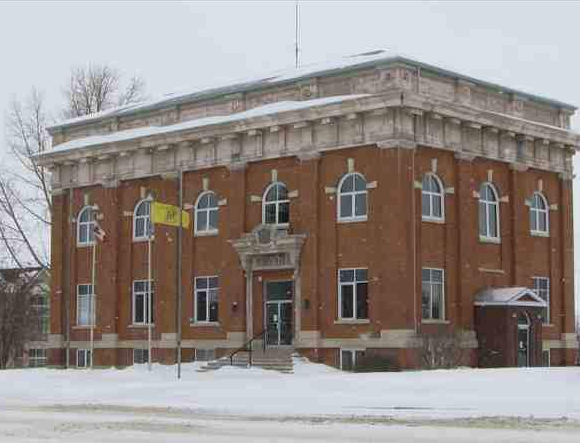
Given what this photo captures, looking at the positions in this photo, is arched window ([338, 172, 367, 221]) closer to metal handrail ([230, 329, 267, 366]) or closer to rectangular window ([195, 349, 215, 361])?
metal handrail ([230, 329, 267, 366])

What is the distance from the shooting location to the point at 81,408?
25859 mm

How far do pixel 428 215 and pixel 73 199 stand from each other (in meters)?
17.8

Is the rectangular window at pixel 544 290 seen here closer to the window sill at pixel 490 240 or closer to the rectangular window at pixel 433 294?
the window sill at pixel 490 240

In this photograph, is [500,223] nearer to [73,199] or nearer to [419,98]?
[419,98]

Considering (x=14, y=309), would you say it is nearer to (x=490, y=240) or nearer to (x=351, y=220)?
(x=351, y=220)

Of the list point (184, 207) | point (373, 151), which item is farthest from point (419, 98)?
point (184, 207)

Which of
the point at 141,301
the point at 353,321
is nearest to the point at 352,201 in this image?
the point at 353,321

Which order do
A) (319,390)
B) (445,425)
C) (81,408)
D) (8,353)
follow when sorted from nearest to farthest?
(445,425)
(81,408)
(319,390)
(8,353)

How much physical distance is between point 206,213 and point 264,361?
24.8 ft

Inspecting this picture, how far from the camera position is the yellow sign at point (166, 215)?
Answer: 37938mm

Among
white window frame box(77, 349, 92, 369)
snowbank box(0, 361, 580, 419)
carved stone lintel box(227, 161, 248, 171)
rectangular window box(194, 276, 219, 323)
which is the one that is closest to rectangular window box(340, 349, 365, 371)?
snowbank box(0, 361, 580, 419)

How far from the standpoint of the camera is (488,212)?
42.2 metres

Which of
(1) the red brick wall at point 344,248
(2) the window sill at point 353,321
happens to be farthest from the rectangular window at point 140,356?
(2) the window sill at point 353,321

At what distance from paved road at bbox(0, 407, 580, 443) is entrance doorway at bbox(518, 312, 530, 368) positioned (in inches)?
802
